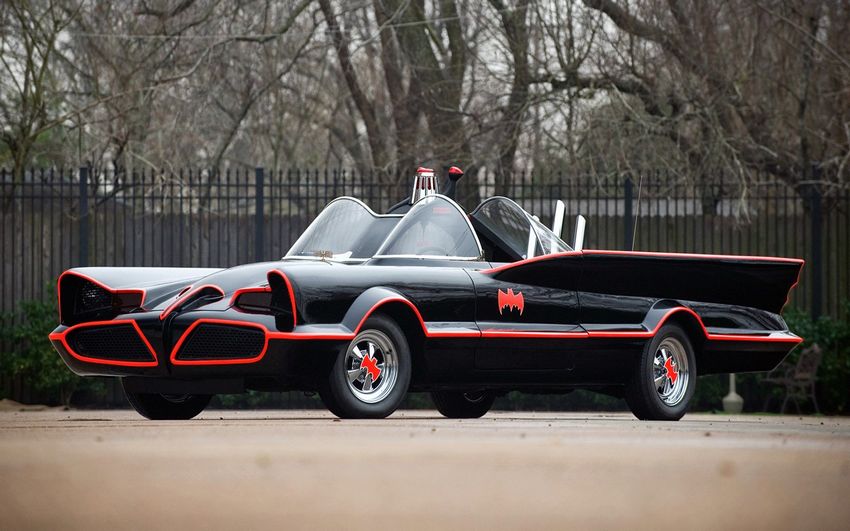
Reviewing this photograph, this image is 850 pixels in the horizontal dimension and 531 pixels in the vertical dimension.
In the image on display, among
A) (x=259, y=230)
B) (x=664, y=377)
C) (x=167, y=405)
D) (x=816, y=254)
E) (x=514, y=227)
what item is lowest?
(x=167, y=405)

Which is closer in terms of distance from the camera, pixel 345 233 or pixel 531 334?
pixel 531 334

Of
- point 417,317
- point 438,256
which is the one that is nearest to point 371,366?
point 417,317

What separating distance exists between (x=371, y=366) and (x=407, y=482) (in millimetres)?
3356

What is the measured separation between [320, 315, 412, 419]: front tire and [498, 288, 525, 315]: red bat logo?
92 centimetres

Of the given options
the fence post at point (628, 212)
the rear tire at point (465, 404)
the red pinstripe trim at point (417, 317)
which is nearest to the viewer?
the red pinstripe trim at point (417, 317)

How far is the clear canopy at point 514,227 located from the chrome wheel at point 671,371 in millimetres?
1114

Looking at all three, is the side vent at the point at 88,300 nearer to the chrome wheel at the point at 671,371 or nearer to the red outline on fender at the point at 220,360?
the red outline on fender at the point at 220,360

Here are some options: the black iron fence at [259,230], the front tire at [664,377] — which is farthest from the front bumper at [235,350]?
the black iron fence at [259,230]

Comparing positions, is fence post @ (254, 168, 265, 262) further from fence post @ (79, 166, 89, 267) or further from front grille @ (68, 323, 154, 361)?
front grille @ (68, 323, 154, 361)

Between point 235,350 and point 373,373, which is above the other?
point 235,350

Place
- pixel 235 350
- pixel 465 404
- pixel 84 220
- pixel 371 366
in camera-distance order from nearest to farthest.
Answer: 1. pixel 235 350
2. pixel 371 366
3. pixel 465 404
4. pixel 84 220

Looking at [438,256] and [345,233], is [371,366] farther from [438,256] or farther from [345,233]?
[345,233]

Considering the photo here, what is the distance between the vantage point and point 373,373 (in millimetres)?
8570

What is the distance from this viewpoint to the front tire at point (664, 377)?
33.4 ft
